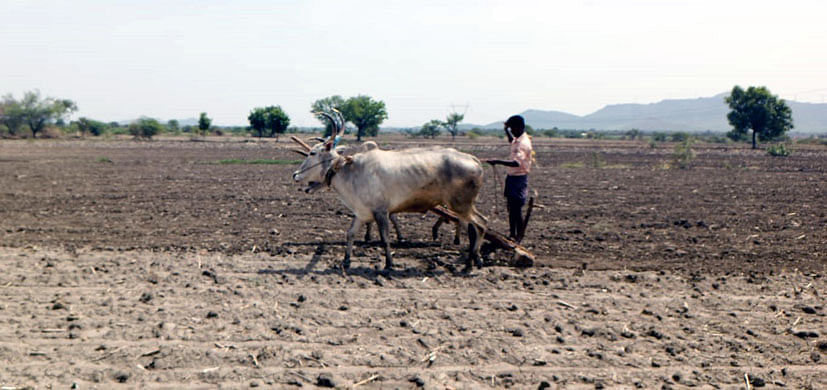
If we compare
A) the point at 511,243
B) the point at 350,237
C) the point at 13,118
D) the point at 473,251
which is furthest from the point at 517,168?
the point at 13,118

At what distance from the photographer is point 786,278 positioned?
848cm

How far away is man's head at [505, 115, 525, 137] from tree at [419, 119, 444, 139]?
85866 millimetres

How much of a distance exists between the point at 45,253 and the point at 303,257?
13.7ft

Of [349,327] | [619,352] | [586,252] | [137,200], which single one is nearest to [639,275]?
[586,252]

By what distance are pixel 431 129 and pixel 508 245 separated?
3466 inches

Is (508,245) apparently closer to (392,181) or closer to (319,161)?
(392,181)

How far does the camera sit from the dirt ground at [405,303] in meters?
5.41

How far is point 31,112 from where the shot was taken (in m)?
81.7

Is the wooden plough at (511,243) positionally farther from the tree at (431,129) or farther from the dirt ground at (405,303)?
the tree at (431,129)

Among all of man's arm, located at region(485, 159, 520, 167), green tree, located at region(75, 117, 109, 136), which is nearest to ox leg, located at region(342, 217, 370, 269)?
man's arm, located at region(485, 159, 520, 167)

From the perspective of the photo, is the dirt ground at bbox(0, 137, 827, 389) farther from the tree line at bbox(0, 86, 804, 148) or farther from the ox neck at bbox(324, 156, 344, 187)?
the tree line at bbox(0, 86, 804, 148)

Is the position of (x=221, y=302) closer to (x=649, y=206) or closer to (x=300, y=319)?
(x=300, y=319)

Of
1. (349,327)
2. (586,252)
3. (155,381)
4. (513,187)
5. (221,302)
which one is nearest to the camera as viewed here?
(155,381)

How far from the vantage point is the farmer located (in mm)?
8812
